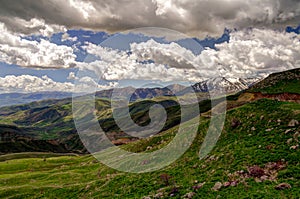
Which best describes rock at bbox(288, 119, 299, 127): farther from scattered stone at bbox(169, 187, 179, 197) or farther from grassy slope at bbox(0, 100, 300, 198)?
scattered stone at bbox(169, 187, 179, 197)

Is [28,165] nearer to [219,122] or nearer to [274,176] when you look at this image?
[219,122]

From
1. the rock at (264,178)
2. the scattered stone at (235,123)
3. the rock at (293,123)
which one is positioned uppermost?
the rock at (293,123)

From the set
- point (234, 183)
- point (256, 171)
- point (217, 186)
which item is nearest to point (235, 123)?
point (256, 171)

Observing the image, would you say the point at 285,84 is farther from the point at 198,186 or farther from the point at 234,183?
the point at 198,186

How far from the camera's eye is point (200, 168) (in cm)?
4547

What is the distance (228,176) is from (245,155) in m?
6.26

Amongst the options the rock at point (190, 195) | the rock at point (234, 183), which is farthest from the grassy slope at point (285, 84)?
the rock at point (190, 195)

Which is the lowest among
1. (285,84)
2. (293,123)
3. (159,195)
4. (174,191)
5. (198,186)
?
(159,195)

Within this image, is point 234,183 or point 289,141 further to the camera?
point 289,141

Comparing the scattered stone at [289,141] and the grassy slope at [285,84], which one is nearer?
the scattered stone at [289,141]

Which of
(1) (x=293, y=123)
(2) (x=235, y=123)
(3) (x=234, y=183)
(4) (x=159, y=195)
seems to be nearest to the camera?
(3) (x=234, y=183)

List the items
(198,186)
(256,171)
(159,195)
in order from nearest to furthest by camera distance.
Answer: (256,171)
(198,186)
(159,195)

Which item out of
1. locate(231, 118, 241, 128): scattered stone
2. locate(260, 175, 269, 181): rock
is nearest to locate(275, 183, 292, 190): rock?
locate(260, 175, 269, 181): rock

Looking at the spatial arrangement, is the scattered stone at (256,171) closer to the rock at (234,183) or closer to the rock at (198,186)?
the rock at (234,183)
